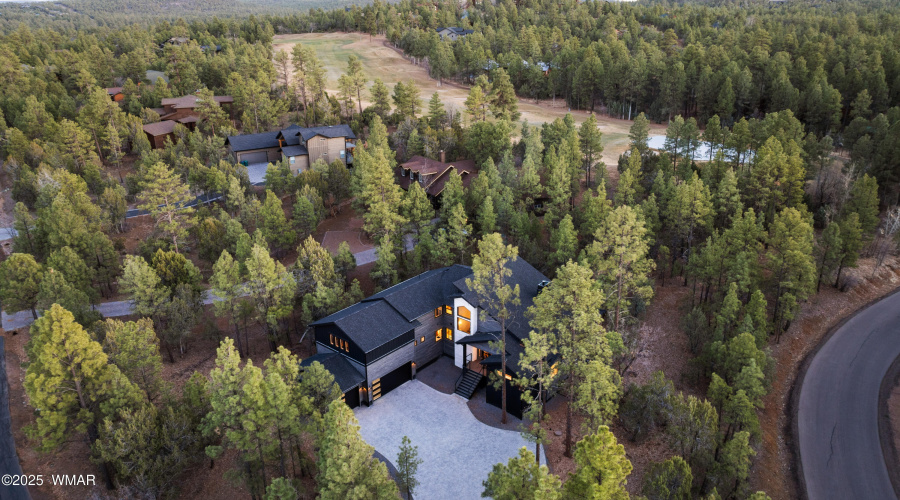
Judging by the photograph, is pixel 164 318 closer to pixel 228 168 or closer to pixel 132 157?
pixel 228 168

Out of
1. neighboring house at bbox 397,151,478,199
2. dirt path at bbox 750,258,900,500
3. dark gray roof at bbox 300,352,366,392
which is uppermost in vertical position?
neighboring house at bbox 397,151,478,199

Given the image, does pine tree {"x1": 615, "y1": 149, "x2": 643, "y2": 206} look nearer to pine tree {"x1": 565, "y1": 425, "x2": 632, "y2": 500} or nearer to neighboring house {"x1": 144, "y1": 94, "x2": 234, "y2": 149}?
pine tree {"x1": 565, "y1": 425, "x2": 632, "y2": 500}

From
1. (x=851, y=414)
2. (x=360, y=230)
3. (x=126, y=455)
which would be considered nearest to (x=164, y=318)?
(x=126, y=455)

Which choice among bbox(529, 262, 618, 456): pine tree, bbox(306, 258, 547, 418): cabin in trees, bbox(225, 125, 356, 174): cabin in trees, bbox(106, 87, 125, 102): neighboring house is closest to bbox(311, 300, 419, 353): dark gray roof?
bbox(306, 258, 547, 418): cabin in trees

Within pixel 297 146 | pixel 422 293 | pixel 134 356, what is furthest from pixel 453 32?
pixel 134 356

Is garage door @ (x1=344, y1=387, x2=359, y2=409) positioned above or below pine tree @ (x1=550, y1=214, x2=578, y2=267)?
below

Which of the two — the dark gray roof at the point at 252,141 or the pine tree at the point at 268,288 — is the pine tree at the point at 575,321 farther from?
the dark gray roof at the point at 252,141
